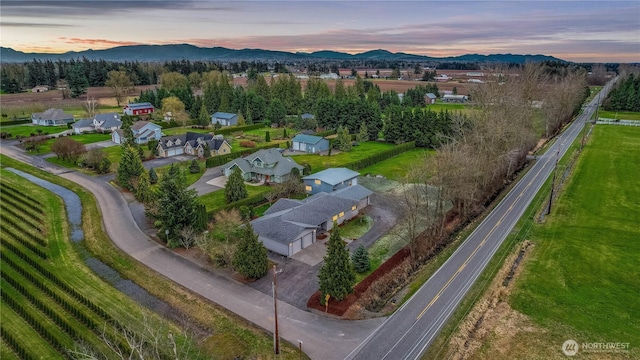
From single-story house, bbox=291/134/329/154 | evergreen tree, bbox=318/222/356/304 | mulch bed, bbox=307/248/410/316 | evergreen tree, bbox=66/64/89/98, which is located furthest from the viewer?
evergreen tree, bbox=66/64/89/98

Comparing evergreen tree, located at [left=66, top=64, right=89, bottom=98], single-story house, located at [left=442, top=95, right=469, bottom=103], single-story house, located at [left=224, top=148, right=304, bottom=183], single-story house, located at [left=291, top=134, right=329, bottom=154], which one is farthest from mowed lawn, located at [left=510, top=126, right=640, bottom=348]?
evergreen tree, located at [left=66, top=64, right=89, bottom=98]

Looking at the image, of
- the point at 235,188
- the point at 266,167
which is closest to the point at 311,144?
the point at 266,167

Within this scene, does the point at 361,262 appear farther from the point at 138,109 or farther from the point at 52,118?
the point at 138,109

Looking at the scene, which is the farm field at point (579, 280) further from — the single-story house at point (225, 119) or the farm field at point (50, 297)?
the single-story house at point (225, 119)

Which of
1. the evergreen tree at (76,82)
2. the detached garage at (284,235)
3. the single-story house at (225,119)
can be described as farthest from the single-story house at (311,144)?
the evergreen tree at (76,82)

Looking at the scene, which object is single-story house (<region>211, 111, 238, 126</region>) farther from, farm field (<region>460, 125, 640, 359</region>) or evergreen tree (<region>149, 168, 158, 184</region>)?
farm field (<region>460, 125, 640, 359</region>)

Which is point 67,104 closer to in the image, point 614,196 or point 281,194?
point 281,194

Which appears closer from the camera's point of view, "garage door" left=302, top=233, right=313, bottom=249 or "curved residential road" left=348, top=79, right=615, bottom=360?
"curved residential road" left=348, top=79, right=615, bottom=360
